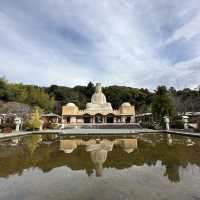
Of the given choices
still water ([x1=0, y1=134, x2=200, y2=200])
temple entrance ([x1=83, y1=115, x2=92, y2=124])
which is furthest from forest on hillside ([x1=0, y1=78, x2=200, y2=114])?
still water ([x1=0, y1=134, x2=200, y2=200])

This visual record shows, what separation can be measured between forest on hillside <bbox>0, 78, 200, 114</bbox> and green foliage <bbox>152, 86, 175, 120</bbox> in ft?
49.8

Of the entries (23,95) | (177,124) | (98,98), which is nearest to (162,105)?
(177,124)

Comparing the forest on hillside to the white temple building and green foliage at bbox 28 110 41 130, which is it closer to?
the white temple building

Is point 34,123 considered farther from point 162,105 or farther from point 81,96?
point 81,96

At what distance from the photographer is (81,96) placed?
63.7 meters

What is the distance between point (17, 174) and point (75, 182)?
194 centimetres

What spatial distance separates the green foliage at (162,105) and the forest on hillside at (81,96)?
15.2m

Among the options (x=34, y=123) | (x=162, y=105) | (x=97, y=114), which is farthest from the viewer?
(x=97, y=114)

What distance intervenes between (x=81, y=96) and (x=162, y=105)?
131ft

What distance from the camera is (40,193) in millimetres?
4422

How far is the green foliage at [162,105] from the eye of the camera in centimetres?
2608

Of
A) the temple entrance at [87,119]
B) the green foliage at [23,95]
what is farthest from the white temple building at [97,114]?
the green foliage at [23,95]

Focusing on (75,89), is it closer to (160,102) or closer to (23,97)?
(23,97)

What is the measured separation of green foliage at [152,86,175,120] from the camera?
2608 cm
